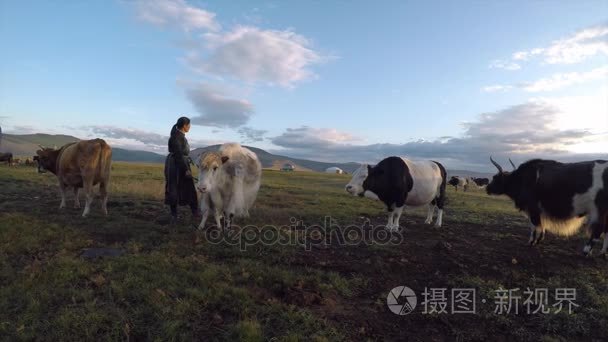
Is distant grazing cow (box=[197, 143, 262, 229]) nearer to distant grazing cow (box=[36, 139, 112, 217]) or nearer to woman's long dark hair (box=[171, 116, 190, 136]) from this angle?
woman's long dark hair (box=[171, 116, 190, 136])

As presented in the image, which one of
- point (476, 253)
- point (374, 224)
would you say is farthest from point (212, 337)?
point (374, 224)

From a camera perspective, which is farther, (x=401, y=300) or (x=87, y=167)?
(x=87, y=167)

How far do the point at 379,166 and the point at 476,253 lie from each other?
11.6ft

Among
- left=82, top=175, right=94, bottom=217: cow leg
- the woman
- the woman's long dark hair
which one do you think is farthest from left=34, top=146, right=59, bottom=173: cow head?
the woman's long dark hair

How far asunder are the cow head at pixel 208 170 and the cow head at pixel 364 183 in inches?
153

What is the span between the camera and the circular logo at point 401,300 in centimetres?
496

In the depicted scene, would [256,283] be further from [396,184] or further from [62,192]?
[62,192]

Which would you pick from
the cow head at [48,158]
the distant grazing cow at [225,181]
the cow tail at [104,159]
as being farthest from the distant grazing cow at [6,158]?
the distant grazing cow at [225,181]

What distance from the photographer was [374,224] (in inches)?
445

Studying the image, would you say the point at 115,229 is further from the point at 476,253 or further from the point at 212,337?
the point at 476,253

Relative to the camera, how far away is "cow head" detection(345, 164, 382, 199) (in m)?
10.2

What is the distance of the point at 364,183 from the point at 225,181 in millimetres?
4076

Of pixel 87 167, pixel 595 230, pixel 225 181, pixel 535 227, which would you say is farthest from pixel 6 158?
pixel 595 230

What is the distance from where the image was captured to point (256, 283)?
545cm
